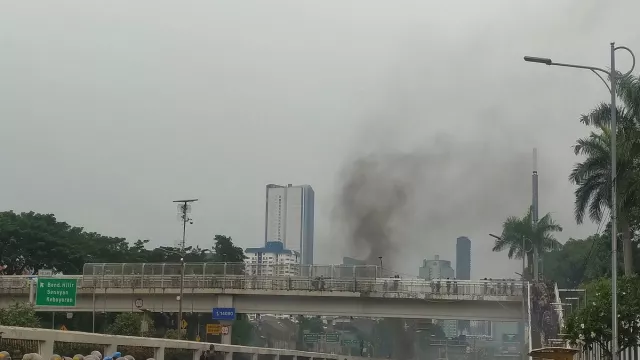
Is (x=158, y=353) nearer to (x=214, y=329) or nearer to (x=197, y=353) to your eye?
(x=197, y=353)

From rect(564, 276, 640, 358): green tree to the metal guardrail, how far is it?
82.3ft

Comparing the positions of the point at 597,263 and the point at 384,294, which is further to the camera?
the point at 597,263

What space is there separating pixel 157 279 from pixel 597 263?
43.8 m

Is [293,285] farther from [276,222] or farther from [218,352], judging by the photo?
[276,222]

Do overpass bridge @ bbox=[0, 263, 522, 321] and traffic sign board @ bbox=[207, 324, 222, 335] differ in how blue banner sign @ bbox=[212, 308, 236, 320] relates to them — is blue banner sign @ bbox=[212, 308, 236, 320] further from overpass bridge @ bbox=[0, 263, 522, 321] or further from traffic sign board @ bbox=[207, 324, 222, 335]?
traffic sign board @ bbox=[207, 324, 222, 335]

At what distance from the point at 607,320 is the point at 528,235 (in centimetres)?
4570

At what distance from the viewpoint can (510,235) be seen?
75500 millimetres

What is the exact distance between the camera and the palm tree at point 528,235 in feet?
241

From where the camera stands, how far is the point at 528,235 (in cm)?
7344

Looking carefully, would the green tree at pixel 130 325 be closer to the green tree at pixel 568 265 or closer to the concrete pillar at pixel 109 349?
the concrete pillar at pixel 109 349

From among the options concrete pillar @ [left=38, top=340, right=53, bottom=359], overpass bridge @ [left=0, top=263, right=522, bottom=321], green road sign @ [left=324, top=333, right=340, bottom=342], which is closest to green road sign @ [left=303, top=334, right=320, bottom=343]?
green road sign @ [left=324, top=333, right=340, bottom=342]

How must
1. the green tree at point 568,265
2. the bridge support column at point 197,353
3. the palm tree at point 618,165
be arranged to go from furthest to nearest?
the green tree at point 568,265, the palm tree at point 618,165, the bridge support column at point 197,353

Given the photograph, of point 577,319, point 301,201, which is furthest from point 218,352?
point 301,201

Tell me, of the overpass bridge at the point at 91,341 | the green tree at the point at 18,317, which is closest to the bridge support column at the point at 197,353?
the overpass bridge at the point at 91,341
